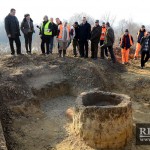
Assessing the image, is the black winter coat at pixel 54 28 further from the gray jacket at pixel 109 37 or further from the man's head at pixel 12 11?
the gray jacket at pixel 109 37

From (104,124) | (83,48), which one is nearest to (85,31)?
(83,48)

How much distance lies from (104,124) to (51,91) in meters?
3.85

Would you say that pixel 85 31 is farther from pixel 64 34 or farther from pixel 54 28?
pixel 54 28

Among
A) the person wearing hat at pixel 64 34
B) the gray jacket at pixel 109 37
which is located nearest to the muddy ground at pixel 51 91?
the person wearing hat at pixel 64 34

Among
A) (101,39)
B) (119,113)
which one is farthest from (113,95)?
(101,39)

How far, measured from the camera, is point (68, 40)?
13172 millimetres

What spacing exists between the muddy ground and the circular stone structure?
0.98ft

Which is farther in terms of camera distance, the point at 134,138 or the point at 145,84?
the point at 145,84

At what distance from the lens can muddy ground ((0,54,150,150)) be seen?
8156 millimetres

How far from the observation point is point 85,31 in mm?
12828

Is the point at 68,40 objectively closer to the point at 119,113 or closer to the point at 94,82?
the point at 94,82

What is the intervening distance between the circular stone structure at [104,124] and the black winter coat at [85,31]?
535 centimetres

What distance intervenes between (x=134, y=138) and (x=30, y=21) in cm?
684

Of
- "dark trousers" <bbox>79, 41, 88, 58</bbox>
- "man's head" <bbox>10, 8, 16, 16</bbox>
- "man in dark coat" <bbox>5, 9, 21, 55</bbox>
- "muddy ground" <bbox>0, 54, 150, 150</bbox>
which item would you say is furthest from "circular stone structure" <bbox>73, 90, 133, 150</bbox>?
"dark trousers" <bbox>79, 41, 88, 58</bbox>
